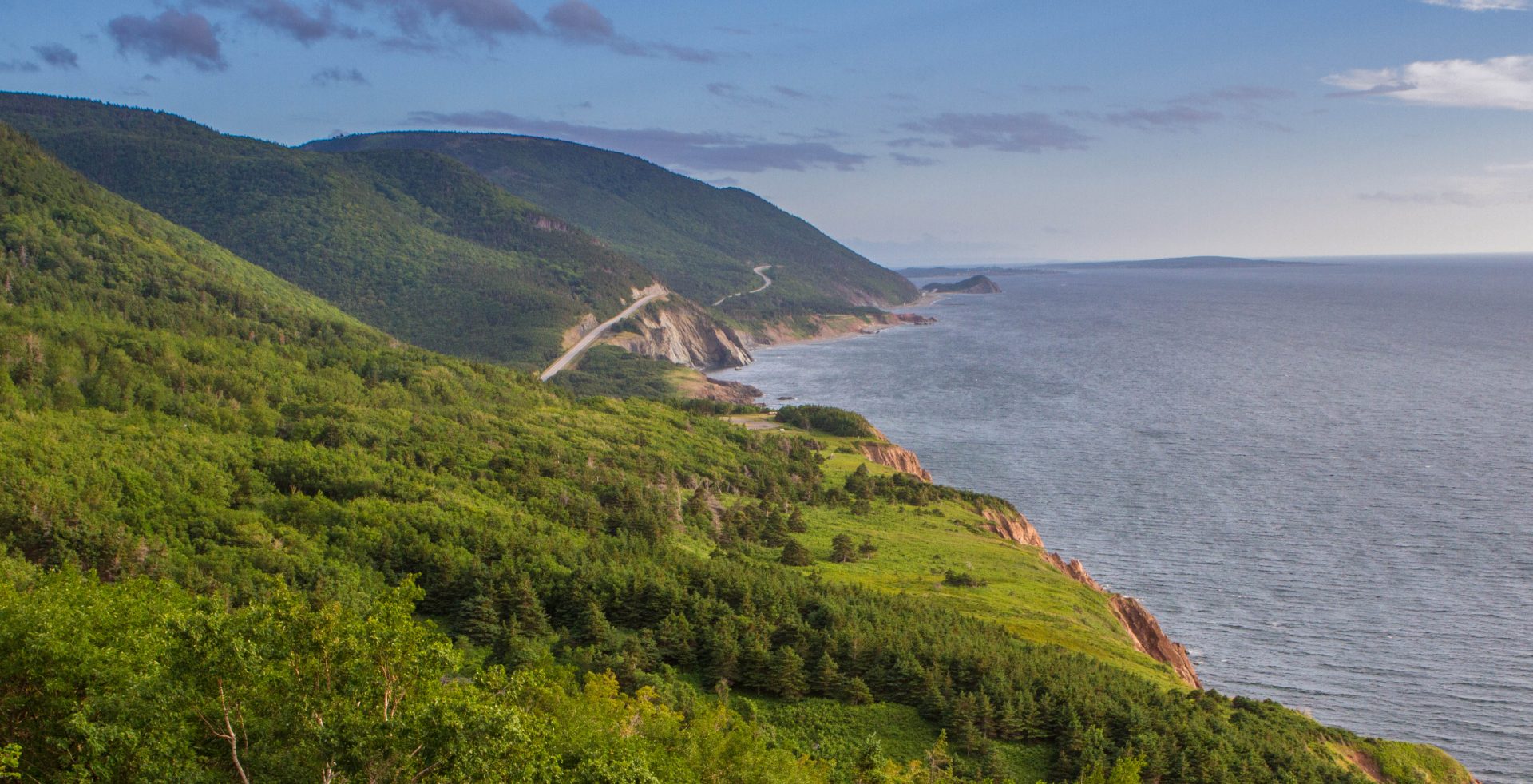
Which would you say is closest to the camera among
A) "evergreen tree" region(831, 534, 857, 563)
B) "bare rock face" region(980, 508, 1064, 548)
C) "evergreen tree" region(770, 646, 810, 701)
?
"evergreen tree" region(770, 646, 810, 701)

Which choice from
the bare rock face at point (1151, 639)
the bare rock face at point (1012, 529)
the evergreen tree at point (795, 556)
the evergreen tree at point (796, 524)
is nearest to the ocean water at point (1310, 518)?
the bare rock face at point (1151, 639)

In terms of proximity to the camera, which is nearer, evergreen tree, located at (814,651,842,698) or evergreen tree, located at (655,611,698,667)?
evergreen tree, located at (814,651,842,698)

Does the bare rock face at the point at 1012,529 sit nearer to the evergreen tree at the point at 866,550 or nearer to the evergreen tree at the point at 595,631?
the evergreen tree at the point at 866,550

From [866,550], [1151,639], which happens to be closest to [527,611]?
[866,550]

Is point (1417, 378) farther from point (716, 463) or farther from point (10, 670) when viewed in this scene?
point (10, 670)

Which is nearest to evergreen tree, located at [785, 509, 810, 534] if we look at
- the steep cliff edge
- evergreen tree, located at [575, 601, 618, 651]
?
the steep cliff edge

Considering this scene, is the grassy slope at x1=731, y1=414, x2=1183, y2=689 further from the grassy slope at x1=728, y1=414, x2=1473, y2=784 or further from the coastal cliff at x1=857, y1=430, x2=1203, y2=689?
the coastal cliff at x1=857, y1=430, x2=1203, y2=689
